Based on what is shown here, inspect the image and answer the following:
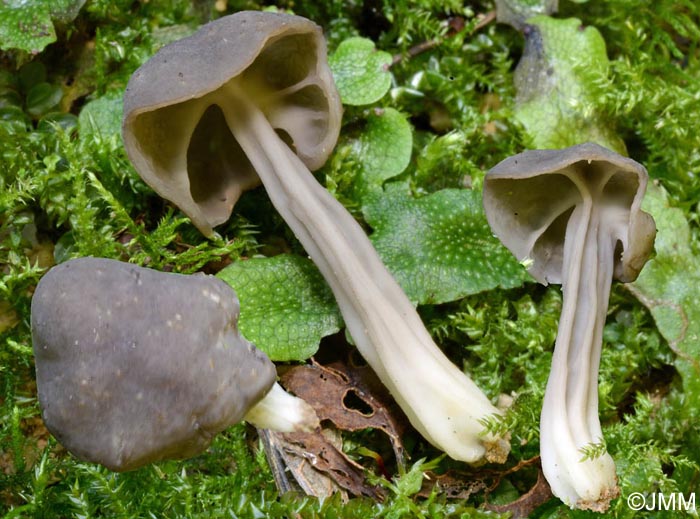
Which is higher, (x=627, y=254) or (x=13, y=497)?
(x=627, y=254)

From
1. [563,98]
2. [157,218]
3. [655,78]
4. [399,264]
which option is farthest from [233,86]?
[655,78]

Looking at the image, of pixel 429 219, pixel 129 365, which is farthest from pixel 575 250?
pixel 129 365

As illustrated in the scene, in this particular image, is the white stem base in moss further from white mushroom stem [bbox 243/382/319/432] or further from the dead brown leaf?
white mushroom stem [bbox 243/382/319/432]

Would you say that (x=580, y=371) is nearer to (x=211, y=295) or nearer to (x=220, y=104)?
(x=211, y=295)

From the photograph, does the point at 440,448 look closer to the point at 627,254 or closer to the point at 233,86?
the point at 627,254

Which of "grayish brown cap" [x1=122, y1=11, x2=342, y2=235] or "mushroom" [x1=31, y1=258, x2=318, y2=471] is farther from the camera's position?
"grayish brown cap" [x1=122, y1=11, x2=342, y2=235]

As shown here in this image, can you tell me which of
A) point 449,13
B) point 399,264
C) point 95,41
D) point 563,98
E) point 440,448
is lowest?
point 440,448

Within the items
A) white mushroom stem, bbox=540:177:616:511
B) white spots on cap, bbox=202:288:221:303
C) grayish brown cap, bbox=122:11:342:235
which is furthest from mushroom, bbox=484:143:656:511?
white spots on cap, bbox=202:288:221:303
